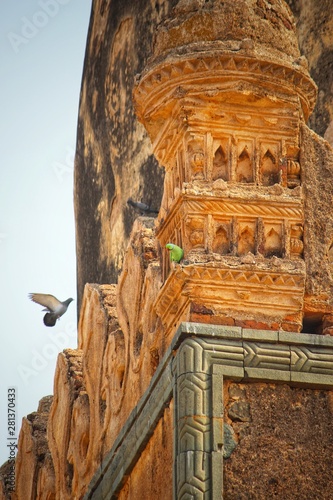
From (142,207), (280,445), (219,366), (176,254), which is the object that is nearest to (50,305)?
(142,207)

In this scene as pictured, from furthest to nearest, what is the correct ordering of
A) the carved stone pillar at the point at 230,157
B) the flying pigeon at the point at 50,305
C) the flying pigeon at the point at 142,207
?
the flying pigeon at the point at 142,207, the flying pigeon at the point at 50,305, the carved stone pillar at the point at 230,157

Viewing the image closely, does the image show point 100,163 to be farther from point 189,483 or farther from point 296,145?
point 189,483

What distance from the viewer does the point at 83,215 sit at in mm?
14656

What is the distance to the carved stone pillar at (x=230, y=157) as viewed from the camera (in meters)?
8.75

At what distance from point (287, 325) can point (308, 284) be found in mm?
271

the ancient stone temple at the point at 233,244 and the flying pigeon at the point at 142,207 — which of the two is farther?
the flying pigeon at the point at 142,207

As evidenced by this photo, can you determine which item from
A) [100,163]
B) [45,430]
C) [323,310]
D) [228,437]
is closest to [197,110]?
[323,310]

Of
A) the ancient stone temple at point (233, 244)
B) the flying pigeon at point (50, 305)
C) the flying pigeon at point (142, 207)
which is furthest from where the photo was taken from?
the flying pigeon at point (142, 207)

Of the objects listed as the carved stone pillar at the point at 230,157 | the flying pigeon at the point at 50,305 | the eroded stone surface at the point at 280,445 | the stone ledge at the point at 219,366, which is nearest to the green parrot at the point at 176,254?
the carved stone pillar at the point at 230,157

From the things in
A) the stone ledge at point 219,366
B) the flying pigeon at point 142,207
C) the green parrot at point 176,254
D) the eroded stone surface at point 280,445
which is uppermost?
the flying pigeon at point 142,207

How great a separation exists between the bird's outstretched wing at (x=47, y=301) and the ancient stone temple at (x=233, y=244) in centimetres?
215

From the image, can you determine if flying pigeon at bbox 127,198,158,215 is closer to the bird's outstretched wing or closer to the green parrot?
the bird's outstretched wing

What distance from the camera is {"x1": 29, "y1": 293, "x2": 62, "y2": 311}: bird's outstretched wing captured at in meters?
12.1

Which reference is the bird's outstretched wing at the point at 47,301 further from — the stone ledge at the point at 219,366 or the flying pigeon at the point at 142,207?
the stone ledge at the point at 219,366
